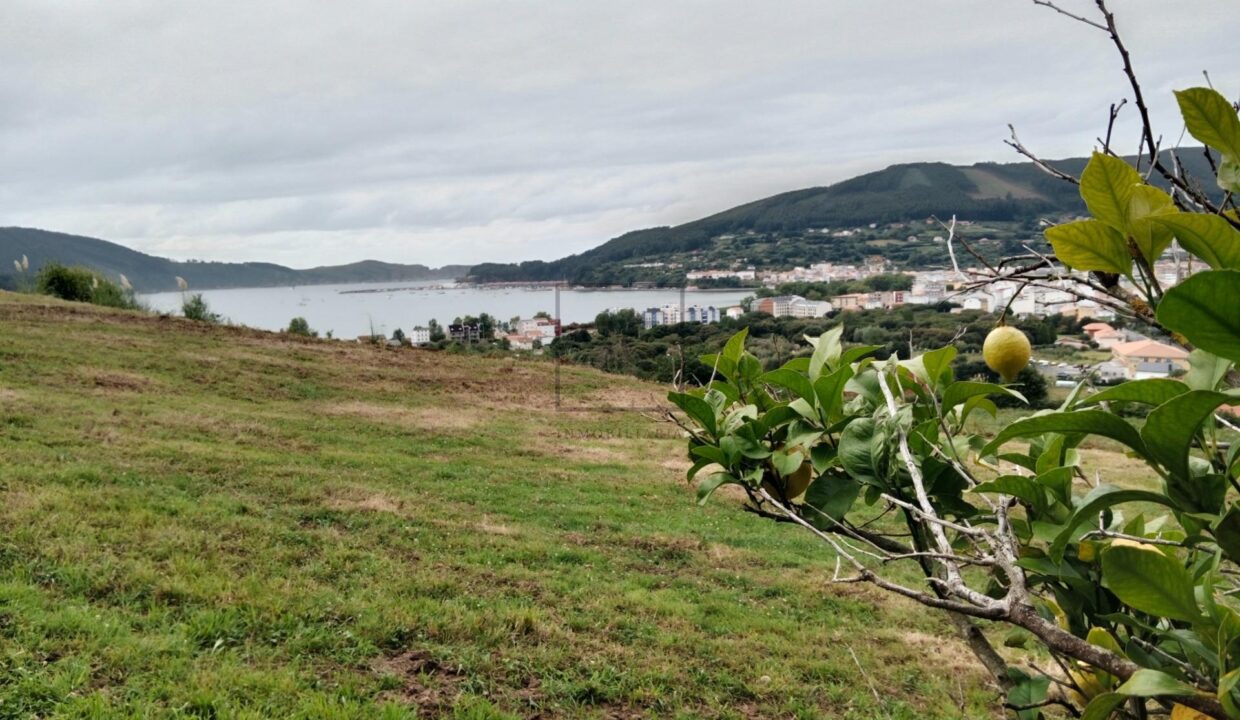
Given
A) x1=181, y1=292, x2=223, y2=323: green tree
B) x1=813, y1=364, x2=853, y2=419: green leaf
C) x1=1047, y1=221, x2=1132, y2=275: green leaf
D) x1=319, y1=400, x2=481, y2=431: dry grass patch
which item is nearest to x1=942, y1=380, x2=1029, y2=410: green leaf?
x1=813, y1=364, x2=853, y2=419: green leaf

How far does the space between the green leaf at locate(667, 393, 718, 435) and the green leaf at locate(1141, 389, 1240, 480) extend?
531 millimetres

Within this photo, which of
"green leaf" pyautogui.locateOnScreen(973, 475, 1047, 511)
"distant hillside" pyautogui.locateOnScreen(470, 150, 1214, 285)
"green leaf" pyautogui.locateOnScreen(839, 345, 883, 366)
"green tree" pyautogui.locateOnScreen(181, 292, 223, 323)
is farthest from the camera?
"distant hillside" pyautogui.locateOnScreen(470, 150, 1214, 285)

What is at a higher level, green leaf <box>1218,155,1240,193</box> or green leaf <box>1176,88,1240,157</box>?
green leaf <box>1176,88,1240,157</box>

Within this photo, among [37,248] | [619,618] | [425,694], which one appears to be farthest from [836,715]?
[37,248]

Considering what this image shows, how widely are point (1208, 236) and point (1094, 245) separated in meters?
0.09

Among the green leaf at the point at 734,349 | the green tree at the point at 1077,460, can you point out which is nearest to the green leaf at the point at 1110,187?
the green tree at the point at 1077,460

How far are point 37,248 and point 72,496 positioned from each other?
13581 centimetres

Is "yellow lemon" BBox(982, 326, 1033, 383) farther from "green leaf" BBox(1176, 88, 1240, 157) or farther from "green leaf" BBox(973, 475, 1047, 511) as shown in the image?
"green leaf" BBox(1176, 88, 1240, 157)

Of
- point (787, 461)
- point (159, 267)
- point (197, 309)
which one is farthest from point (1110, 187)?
point (159, 267)

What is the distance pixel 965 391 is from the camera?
0.81 metres

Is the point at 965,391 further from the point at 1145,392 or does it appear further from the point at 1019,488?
the point at 1145,392

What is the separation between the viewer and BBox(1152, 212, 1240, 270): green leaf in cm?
46

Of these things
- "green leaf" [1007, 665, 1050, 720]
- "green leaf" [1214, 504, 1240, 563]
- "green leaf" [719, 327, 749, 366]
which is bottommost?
"green leaf" [1007, 665, 1050, 720]

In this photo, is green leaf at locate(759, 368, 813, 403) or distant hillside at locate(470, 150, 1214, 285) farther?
distant hillside at locate(470, 150, 1214, 285)
